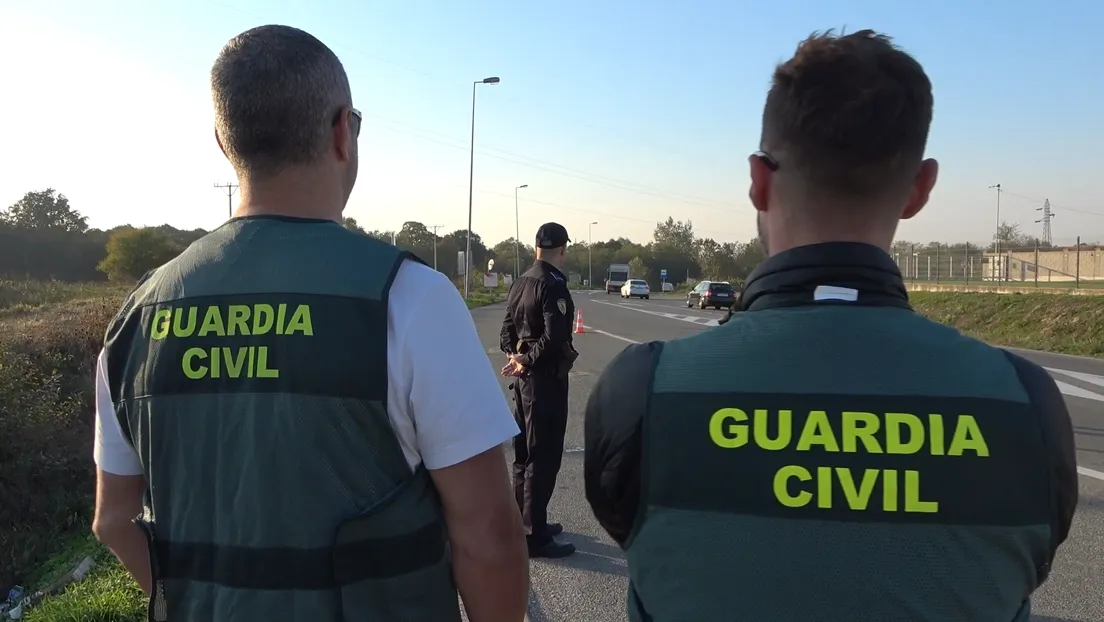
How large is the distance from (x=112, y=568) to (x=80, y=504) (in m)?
2.28

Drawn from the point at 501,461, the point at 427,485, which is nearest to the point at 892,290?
the point at 501,461

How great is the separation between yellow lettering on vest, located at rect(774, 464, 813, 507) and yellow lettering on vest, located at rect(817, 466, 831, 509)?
13 mm

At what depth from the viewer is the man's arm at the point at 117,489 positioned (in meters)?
1.79

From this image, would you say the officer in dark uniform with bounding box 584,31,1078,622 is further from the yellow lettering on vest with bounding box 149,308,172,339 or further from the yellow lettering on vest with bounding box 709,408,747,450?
the yellow lettering on vest with bounding box 149,308,172,339

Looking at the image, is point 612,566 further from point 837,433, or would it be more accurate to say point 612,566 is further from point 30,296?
point 30,296

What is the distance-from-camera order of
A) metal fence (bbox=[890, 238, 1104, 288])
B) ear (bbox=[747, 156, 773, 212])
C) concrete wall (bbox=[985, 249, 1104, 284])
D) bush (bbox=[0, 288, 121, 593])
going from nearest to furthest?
ear (bbox=[747, 156, 773, 212]) → bush (bbox=[0, 288, 121, 593]) → metal fence (bbox=[890, 238, 1104, 288]) → concrete wall (bbox=[985, 249, 1104, 284])

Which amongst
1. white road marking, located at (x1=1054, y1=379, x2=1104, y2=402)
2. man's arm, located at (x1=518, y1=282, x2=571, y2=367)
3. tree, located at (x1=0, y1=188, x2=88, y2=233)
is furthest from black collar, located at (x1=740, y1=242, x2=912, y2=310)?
tree, located at (x1=0, y1=188, x2=88, y2=233)

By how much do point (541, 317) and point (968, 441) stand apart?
362cm

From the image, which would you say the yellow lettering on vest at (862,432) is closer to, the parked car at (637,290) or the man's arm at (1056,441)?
the man's arm at (1056,441)

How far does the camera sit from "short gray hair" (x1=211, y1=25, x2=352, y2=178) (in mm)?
1657

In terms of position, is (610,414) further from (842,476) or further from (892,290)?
(892,290)

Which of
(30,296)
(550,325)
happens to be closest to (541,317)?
(550,325)

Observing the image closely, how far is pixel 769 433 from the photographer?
1244mm

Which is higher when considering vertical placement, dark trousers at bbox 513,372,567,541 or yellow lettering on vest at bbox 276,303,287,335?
yellow lettering on vest at bbox 276,303,287,335
